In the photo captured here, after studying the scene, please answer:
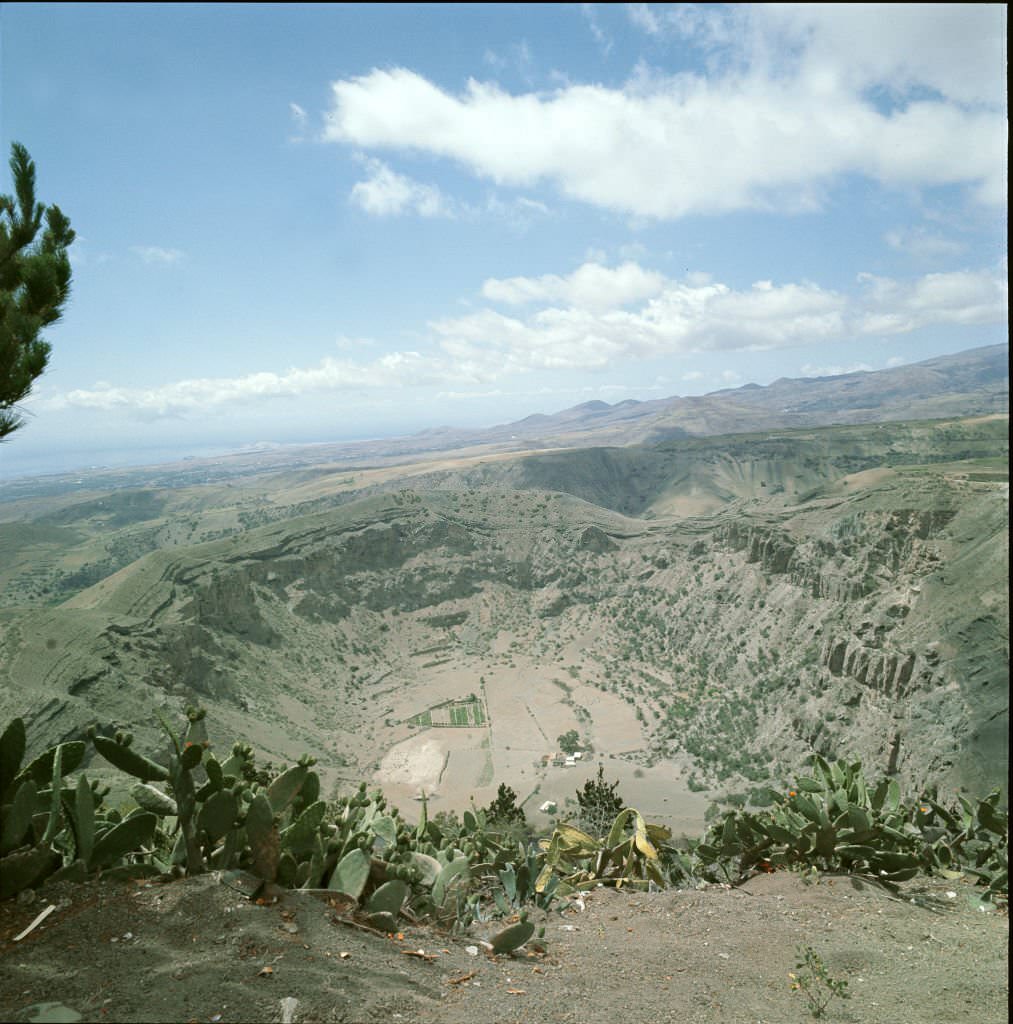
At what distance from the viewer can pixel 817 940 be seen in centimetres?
552

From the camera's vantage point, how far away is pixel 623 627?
175 ft

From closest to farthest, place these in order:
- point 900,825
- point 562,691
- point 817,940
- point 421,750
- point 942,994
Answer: point 942,994, point 817,940, point 900,825, point 421,750, point 562,691

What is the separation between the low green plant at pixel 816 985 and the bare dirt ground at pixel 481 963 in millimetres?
86

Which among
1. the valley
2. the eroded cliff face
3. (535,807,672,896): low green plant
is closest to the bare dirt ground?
(535,807,672,896): low green plant

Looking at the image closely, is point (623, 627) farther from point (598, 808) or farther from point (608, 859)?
point (608, 859)

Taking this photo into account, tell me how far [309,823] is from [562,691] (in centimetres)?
4209

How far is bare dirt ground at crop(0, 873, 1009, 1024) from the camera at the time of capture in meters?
3.11

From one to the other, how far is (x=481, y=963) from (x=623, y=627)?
50.4 meters

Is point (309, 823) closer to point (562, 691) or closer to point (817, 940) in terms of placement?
point (817, 940)

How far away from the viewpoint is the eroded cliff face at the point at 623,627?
25266 mm

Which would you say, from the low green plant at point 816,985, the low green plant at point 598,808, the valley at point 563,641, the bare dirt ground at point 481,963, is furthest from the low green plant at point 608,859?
the valley at point 563,641

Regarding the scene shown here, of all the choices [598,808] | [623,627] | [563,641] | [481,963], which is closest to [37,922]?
[481,963]

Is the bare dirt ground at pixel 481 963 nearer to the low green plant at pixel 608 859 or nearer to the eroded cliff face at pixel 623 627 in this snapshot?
the low green plant at pixel 608 859

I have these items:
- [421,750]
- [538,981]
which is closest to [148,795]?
[538,981]
